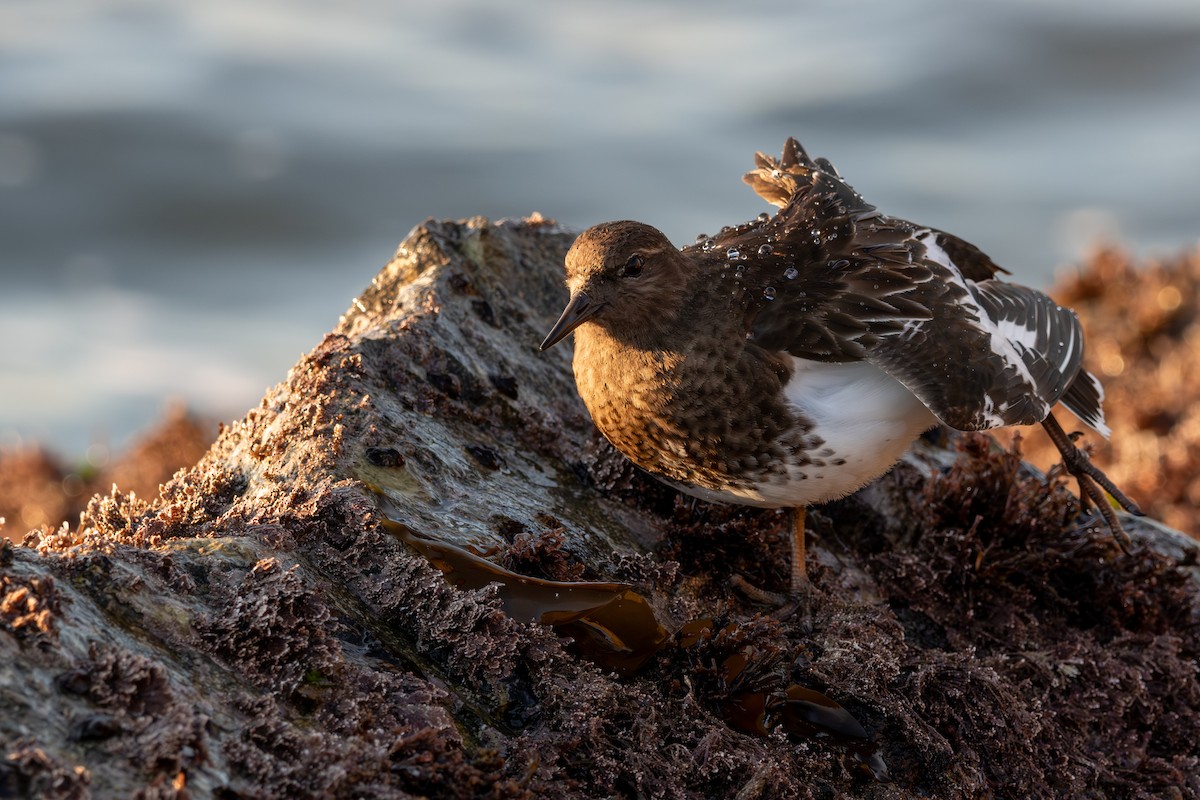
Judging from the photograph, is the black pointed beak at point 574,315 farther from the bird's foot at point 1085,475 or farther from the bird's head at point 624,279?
the bird's foot at point 1085,475

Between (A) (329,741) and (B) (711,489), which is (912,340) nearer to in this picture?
(B) (711,489)

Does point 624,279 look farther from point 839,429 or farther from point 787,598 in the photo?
point 787,598

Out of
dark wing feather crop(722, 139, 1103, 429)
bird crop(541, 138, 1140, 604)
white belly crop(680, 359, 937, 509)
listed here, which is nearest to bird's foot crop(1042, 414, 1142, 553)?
dark wing feather crop(722, 139, 1103, 429)

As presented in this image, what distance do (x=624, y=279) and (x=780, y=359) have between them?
22.0 inches

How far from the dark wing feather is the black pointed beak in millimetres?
518

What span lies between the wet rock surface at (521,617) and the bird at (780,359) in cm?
32

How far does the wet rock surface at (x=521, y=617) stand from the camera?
2408 mm

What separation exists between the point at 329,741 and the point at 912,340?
7.41 ft

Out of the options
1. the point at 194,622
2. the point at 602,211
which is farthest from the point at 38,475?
the point at 602,211

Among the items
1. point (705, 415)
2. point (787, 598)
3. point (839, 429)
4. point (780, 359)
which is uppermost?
point (780, 359)

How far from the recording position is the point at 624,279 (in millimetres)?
3803

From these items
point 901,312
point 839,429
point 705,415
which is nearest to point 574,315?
point 705,415

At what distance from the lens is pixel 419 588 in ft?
9.77

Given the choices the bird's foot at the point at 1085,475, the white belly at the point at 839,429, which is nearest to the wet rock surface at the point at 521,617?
the bird's foot at the point at 1085,475
